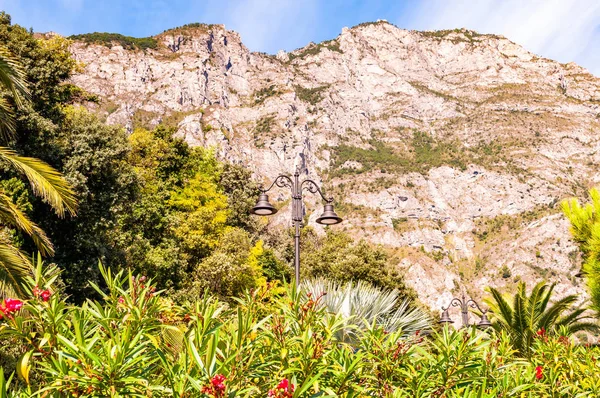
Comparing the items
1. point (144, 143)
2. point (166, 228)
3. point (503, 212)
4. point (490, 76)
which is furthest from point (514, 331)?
point (490, 76)

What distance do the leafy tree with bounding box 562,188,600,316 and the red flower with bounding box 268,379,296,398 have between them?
6432 millimetres

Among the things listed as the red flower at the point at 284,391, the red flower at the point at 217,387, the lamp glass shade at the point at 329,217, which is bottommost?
the red flower at the point at 284,391

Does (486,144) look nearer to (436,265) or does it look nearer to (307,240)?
(436,265)

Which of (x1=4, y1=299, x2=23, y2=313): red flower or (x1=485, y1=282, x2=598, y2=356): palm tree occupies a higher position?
(x1=4, y1=299, x2=23, y2=313): red flower

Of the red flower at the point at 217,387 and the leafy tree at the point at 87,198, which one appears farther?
the leafy tree at the point at 87,198

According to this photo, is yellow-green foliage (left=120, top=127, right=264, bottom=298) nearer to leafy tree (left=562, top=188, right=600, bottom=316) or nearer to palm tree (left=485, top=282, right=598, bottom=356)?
palm tree (left=485, top=282, right=598, bottom=356)

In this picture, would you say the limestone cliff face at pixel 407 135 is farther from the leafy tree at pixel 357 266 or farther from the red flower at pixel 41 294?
the red flower at pixel 41 294

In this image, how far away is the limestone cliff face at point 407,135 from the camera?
102519 millimetres

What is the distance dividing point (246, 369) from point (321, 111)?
138171 mm

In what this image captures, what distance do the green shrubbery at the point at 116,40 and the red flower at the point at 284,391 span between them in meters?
146

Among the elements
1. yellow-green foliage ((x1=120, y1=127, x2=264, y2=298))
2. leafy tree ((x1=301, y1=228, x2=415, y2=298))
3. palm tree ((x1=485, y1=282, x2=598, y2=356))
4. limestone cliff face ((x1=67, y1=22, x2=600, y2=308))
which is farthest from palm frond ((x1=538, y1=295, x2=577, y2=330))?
limestone cliff face ((x1=67, y1=22, x2=600, y2=308))

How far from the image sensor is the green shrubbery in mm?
129375

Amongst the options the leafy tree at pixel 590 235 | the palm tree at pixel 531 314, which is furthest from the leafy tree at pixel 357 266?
the leafy tree at pixel 590 235

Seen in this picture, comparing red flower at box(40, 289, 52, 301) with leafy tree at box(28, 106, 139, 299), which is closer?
red flower at box(40, 289, 52, 301)
